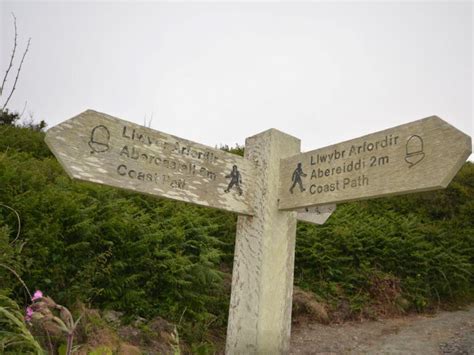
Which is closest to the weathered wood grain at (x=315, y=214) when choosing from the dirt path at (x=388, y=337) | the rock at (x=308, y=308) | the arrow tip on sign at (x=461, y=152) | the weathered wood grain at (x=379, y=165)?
the weathered wood grain at (x=379, y=165)

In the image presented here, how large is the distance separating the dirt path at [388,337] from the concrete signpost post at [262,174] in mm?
3121

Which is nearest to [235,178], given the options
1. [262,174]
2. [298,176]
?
[262,174]

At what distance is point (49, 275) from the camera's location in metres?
3.45

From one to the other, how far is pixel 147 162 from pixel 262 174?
2.43 ft

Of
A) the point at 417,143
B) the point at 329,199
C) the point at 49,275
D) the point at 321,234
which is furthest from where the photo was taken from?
the point at 321,234

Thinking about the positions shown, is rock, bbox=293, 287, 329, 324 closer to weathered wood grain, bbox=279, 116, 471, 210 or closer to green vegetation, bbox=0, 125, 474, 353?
green vegetation, bbox=0, 125, 474, 353

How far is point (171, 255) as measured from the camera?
434cm

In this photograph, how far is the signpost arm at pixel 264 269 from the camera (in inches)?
84.1

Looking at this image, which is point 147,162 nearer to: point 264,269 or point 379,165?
point 264,269

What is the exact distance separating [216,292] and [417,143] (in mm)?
3726

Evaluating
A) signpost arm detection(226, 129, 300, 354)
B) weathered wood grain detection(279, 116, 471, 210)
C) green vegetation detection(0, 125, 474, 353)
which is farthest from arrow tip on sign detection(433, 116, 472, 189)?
green vegetation detection(0, 125, 474, 353)

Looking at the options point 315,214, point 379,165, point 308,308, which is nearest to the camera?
point 379,165

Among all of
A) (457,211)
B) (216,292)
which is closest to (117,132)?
(216,292)

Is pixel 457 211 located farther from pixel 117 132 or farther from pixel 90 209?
pixel 117 132
